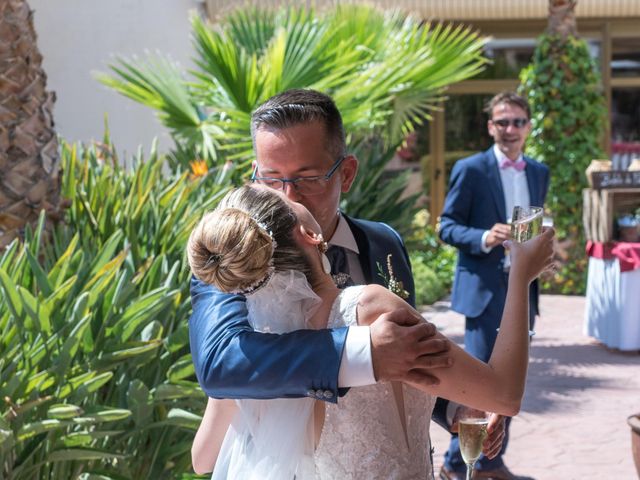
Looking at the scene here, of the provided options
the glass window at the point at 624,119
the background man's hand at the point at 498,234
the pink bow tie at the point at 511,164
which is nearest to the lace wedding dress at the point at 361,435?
the background man's hand at the point at 498,234

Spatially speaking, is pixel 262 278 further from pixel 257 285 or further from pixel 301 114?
pixel 301 114

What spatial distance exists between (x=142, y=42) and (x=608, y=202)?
699 cm

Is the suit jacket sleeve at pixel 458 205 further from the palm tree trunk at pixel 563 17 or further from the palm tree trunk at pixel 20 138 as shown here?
the palm tree trunk at pixel 563 17

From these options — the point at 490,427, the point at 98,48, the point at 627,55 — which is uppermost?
the point at 98,48

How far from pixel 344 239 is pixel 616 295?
7.24 m

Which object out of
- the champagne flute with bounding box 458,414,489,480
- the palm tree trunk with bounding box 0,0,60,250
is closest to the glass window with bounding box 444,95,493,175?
the palm tree trunk with bounding box 0,0,60,250

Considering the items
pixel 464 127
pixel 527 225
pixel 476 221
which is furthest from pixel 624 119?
pixel 527 225

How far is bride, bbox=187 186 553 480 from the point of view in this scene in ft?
6.40

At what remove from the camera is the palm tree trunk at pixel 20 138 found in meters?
4.86

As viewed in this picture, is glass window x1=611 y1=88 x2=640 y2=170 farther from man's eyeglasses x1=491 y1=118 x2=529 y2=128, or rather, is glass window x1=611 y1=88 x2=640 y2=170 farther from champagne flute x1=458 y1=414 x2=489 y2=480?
champagne flute x1=458 y1=414 x2=489 y2=480

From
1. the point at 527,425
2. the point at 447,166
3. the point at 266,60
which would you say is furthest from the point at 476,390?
the point at 447,166

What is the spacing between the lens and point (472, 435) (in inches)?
100

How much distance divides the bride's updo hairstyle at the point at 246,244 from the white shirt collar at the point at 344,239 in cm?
68

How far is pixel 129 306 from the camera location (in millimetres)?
3648
